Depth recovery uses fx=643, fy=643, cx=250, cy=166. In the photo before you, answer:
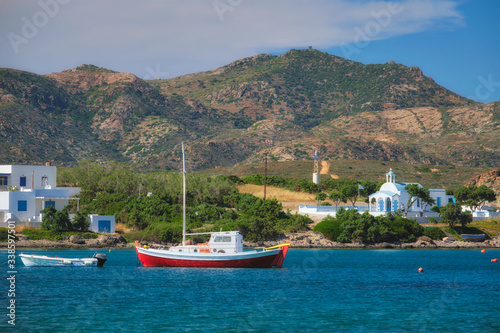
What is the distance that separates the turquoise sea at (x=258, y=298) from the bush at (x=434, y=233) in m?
21.9

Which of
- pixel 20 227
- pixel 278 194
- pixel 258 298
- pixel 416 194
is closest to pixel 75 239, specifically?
pixel 20 227

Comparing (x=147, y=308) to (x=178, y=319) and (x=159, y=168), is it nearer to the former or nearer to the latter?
(x=178, y=319)

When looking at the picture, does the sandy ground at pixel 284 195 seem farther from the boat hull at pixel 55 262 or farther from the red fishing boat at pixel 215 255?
the boat hull at pixel 55 262

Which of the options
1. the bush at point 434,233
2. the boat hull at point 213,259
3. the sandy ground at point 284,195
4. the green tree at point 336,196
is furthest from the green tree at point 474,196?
the boat hull at point 213,259

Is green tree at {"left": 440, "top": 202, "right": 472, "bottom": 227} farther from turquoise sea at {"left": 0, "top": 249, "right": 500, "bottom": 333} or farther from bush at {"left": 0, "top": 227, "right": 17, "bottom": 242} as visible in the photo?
bush at {"left": 0, "top": 227, "right": 17, "bottom": 242}

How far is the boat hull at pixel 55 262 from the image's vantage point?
→ 51344 mm

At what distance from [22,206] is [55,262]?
2173cm

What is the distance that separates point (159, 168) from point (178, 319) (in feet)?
503

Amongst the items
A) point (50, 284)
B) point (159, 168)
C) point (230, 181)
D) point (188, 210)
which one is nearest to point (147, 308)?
point (50, 284)

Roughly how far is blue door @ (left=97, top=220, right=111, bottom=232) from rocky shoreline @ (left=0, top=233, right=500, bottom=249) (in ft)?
10.4

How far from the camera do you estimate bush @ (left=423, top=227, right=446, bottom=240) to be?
8069 centimetres

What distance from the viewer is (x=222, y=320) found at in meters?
30.5

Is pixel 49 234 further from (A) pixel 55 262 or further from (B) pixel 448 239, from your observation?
(B) pixel 448 239

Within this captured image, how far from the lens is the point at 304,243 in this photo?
7619 cm
